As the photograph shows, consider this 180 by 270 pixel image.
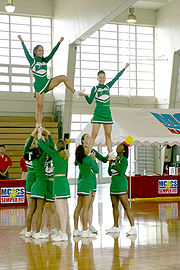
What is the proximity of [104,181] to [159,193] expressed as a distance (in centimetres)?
676

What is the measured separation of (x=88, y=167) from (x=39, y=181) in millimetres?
808

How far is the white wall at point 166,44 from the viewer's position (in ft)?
57.1

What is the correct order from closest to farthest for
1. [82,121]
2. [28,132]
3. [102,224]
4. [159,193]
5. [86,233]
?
[86,233] < [102,224] < [159,193] < [28,132] < [82,121]

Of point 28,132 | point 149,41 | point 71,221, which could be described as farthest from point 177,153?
point 71,221

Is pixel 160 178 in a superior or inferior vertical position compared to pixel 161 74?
inferior

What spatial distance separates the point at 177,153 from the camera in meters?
18.7

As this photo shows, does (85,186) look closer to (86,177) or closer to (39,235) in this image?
(86,177)

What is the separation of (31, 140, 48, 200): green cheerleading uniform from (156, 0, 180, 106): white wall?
1164 cm

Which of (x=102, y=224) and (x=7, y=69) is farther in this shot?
(x=7, y=69)

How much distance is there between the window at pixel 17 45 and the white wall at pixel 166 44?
4852 mm

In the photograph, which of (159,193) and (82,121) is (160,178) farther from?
(82,121)

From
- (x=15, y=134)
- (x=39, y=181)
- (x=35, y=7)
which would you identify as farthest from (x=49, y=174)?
(x=35, y=7)

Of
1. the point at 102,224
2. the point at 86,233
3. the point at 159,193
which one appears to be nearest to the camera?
the point at 86,233

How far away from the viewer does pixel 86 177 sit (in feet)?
23.1
